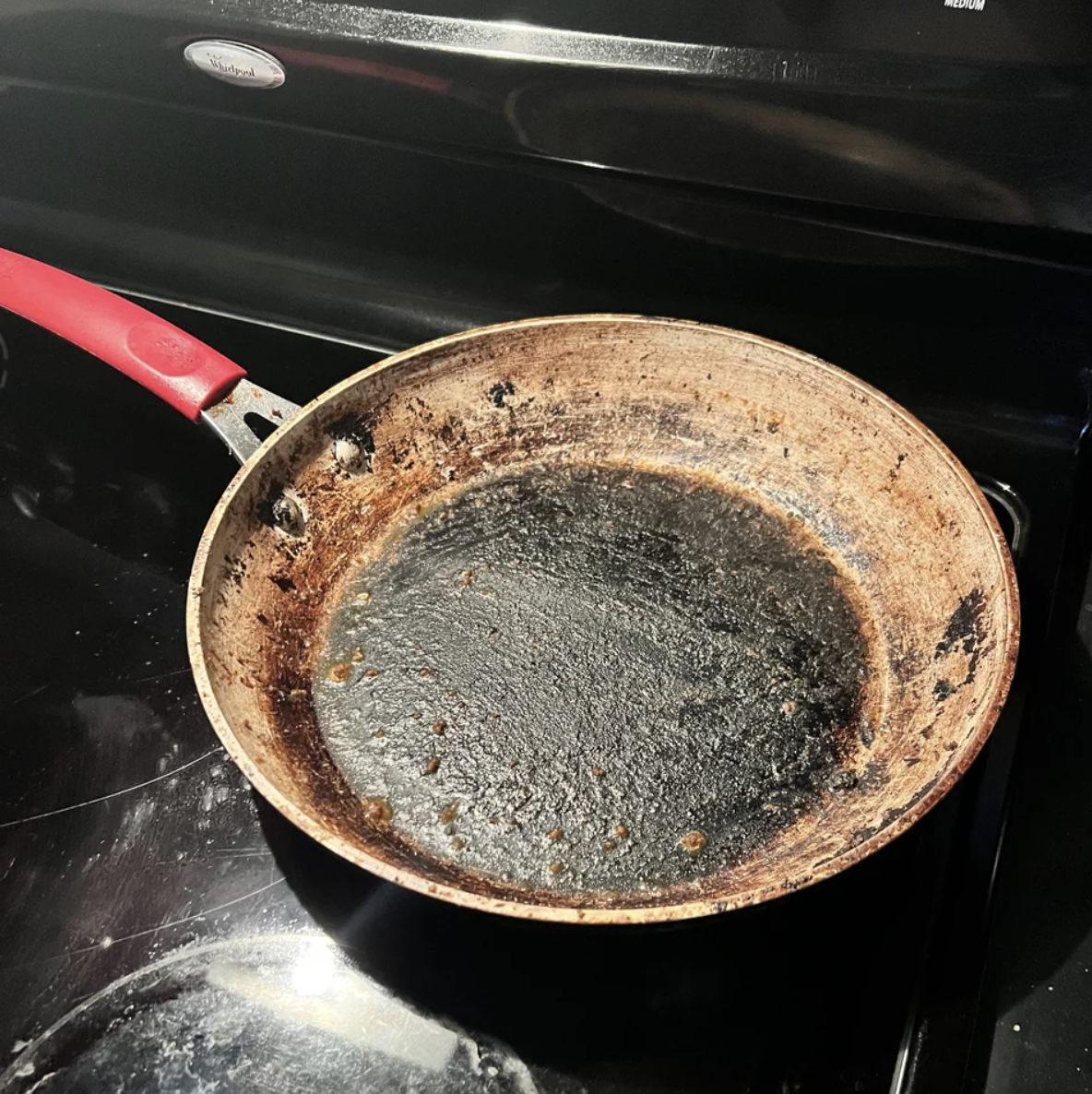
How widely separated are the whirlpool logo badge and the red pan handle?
18 centimetres

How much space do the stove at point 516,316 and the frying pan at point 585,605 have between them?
0.05m

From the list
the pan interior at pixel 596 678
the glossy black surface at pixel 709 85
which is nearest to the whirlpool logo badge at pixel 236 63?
the glossy black surface at pixel 709 85

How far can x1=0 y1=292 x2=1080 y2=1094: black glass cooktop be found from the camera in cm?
48

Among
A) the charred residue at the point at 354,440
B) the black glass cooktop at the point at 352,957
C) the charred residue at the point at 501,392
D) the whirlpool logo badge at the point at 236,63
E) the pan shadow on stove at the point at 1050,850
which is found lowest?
the black glass cooktop at the point at 352,957

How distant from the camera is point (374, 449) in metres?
0.72

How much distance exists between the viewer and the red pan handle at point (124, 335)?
0.65m

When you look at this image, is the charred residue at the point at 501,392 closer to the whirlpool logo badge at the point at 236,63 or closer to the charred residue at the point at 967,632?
the whirlpool logo badge at the point at 236,63

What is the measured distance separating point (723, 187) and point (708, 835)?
1.41ft

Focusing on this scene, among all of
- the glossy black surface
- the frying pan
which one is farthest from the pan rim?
the glossy black surface

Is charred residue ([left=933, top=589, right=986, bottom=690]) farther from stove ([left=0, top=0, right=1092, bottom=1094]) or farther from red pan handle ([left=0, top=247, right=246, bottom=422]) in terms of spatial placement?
red pan handle ([left=0, top=247, right=246, bottom=422])

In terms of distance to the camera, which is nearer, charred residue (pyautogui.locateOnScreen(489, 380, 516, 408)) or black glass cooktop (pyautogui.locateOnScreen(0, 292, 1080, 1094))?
black glass cooktop (pyautogui.locateOnScreen(0, 292, 1080, 1094))

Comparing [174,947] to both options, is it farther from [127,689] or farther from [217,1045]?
[127,689]

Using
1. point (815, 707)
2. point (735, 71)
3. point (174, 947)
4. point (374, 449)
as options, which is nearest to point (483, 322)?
point (374, 449)

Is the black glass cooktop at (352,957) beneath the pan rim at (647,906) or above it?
beneath
